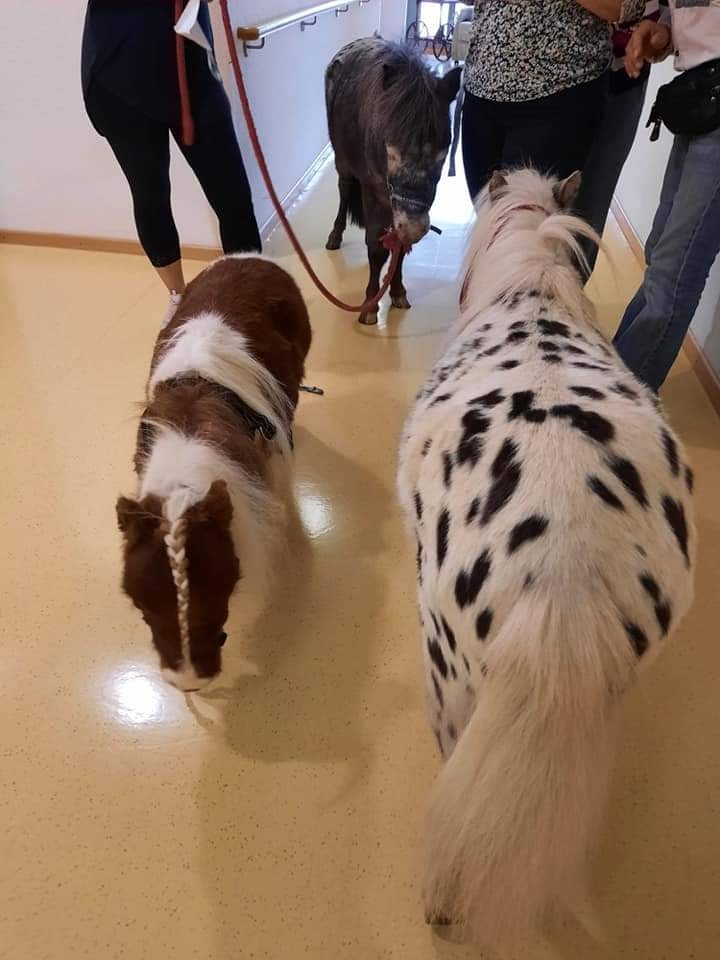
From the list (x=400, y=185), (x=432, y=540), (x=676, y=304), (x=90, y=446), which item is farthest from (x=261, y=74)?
(x=432, y=540)

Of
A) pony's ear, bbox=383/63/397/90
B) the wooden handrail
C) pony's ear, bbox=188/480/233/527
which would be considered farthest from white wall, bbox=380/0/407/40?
pony's ear, bbox=188/480/233/527

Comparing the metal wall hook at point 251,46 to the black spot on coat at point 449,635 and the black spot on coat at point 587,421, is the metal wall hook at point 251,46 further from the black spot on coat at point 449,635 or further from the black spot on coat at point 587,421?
the black spot on coat at point 449,635

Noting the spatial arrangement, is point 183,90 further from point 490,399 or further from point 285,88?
point 285,88

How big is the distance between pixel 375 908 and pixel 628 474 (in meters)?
0.92

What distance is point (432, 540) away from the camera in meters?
0.92

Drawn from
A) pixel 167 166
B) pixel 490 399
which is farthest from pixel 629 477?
pixel 167 166

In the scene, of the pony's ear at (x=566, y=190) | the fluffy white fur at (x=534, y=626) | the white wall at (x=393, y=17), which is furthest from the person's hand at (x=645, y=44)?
the white wall at (x=393, y=17)

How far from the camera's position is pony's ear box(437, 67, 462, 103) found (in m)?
2.46

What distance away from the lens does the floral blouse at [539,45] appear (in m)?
1.64

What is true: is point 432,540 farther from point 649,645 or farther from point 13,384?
point 13,384

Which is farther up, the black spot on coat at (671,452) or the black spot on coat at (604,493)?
the black spot on coat at (604,493)

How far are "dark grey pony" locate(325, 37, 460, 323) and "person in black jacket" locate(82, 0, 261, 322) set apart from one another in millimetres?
643

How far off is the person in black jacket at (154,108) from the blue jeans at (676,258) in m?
1.32

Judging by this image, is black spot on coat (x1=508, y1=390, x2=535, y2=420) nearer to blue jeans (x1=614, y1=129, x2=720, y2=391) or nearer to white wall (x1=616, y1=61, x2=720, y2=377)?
blue jeans (x1=614, y1=129, x2=720, y2=391)
